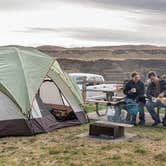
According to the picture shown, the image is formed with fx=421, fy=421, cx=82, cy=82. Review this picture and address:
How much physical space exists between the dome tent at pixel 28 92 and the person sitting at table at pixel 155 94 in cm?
171

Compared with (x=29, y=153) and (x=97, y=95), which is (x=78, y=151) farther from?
(x=97, y=95)

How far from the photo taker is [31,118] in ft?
29.3

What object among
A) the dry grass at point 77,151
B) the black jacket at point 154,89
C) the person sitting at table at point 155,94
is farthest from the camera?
the black jacket at point 154,89

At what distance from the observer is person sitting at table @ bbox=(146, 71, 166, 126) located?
33.3 feet

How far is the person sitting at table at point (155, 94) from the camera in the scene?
10141 millimetres

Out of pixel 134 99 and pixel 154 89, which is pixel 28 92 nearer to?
pixel 134 99

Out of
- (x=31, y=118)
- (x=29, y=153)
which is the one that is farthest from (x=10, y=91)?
(x=29, y=153)

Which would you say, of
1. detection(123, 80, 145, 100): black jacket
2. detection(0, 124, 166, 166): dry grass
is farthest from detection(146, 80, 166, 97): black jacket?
detection(0, 124, 166, 166): dry grass

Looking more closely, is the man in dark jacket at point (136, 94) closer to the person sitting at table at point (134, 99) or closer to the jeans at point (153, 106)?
the person sitting at table at point (134, 99)

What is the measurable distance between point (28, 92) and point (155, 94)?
3.30 metres

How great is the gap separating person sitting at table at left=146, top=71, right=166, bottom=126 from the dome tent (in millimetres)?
1708

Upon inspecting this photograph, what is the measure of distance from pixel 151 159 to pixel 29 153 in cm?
208

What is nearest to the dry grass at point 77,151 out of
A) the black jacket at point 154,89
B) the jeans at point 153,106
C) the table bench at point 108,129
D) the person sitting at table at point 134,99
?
the table bench at point 108,129

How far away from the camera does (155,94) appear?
10430mm
